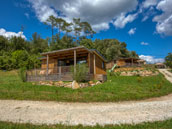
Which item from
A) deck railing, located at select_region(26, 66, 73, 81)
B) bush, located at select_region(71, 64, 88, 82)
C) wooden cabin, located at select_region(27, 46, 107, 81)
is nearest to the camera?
bush, located at select_region(71, 64, 88, 82)

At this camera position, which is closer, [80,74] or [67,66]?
[80,74]

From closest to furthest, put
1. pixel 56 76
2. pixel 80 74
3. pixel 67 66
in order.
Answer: pixel 80 74 → pixel 56 76 → pixel 67 66

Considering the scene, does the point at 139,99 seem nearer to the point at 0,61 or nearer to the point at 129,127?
the point at 129,127

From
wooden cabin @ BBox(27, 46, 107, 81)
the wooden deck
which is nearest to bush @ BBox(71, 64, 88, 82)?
wooden cabin @ BBox(27, 46, 107, 81)

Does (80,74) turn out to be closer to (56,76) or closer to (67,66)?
(67,66)

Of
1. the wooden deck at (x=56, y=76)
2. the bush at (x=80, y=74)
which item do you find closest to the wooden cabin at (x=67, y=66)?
the wooden deck at (x=56, y=76)

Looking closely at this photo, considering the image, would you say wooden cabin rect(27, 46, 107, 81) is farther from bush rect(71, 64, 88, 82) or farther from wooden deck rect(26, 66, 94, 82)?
bush rect(71, 64, 88, 82)

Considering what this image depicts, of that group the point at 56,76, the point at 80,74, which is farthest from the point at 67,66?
the point at 80,74

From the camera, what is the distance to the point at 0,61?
2289 cm

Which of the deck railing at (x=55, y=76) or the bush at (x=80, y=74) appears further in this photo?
the deck railing at (x=55, y=76)

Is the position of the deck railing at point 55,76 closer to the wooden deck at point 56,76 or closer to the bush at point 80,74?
the wooden deck at point 56,76

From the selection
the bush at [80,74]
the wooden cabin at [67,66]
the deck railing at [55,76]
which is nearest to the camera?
the bush at [80,74]

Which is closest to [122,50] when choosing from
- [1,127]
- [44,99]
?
[44,99]

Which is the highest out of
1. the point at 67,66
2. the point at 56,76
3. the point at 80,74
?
the point at 67,66
